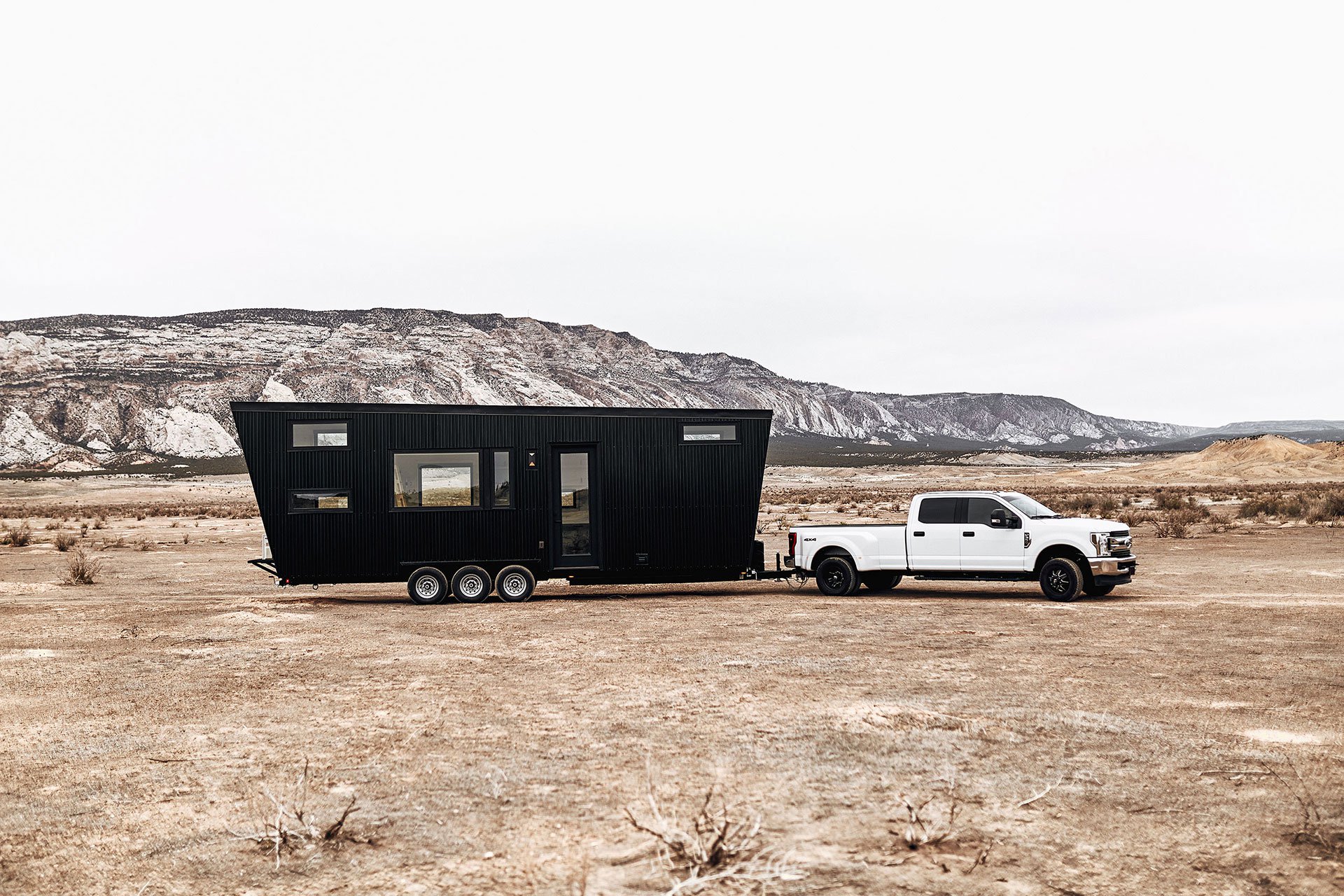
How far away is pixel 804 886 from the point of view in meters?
5.32

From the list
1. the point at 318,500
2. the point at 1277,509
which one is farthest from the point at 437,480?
the point at 1277,509

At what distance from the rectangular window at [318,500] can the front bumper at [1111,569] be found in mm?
12316

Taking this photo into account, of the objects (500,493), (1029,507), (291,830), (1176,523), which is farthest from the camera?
(1176,523)

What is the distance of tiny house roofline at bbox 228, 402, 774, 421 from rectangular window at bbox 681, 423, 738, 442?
16 cm

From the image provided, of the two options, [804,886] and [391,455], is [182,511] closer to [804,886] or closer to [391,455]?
[391,455]

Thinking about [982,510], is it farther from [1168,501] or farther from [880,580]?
[1168,501]

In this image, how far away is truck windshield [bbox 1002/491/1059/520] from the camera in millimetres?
18656

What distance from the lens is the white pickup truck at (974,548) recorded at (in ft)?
58.6

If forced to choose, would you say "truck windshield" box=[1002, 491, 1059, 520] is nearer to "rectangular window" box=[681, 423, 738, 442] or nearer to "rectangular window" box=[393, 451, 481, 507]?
"rectangular window" box=[681, 423, 738, 442]

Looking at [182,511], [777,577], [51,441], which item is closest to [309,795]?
[777,577]

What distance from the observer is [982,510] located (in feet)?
61.2

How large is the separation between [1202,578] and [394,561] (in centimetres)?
1547

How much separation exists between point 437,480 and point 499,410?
5.24ft

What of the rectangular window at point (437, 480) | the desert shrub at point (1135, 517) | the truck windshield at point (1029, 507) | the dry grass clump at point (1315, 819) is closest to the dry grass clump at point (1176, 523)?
the desert shrub at point (1135, 517)
